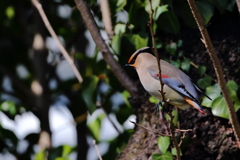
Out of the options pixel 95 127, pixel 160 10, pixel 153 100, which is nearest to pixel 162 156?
pixel 153 100

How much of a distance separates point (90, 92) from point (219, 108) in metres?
0.80

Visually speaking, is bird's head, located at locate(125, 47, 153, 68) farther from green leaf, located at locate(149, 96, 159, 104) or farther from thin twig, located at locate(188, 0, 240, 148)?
thin twig, located at locate(188, 0, 240, 148)

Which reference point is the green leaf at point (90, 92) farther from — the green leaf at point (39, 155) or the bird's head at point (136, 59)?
the green leaf at point (39, 155)

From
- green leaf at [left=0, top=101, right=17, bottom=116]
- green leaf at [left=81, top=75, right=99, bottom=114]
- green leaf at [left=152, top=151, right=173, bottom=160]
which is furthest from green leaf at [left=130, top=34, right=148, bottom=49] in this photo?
green leaf at [left=0, top=101, right=17, bottom=116]

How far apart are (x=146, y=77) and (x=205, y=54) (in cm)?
37

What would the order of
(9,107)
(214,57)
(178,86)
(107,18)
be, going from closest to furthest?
(214,57) → (178,86) → (107,18) → (9,107)

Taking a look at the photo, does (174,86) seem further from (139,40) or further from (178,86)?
(139,40)

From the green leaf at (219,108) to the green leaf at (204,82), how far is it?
0.35ft

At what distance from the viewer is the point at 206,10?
115 inches

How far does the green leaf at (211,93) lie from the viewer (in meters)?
2.88

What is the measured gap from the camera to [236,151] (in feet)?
9.35

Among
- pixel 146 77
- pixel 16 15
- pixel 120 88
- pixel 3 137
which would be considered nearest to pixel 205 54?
pixel 146 77

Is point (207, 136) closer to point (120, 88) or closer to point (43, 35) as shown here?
point (120, 88)

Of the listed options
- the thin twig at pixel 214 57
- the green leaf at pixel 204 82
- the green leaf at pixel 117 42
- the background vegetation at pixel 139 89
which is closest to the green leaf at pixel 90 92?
the background vegetation at pixel 139 89
